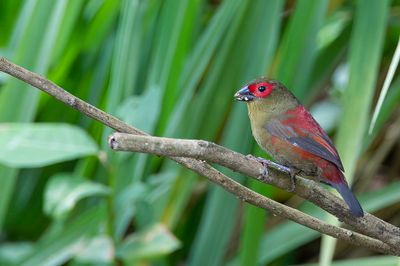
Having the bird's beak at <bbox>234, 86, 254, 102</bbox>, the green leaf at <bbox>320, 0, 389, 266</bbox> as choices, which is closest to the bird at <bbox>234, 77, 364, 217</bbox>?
the bird's beak at <bbox>234, 86, 254, 102</bbox>

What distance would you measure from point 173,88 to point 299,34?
462 mm

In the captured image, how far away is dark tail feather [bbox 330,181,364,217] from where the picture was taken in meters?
1.83

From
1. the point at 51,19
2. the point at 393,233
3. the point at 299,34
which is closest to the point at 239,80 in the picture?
the point at 299,34

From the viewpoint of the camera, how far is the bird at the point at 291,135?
84.2 inches

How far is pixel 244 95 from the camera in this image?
2.46 m

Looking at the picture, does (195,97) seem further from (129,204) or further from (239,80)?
(129,204)

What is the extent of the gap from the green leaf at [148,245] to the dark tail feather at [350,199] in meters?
0.67

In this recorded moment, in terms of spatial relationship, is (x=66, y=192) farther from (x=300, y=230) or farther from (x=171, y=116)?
(x=300, y=230)

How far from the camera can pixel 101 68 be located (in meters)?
3.18

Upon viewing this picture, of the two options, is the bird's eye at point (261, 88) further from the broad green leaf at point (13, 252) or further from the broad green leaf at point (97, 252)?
the broad green leaf at point (13, 252)

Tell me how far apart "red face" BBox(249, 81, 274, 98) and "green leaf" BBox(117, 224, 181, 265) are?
502 mm

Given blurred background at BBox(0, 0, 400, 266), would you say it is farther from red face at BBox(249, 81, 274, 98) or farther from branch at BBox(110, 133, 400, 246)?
branch at BBox(110, 133, 400, 246)

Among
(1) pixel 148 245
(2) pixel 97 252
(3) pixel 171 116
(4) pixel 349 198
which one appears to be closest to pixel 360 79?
(4) pixel 349 198

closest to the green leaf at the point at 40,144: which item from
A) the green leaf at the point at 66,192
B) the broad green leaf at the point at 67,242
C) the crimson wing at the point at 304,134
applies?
the green leaf at the point at 66,192
